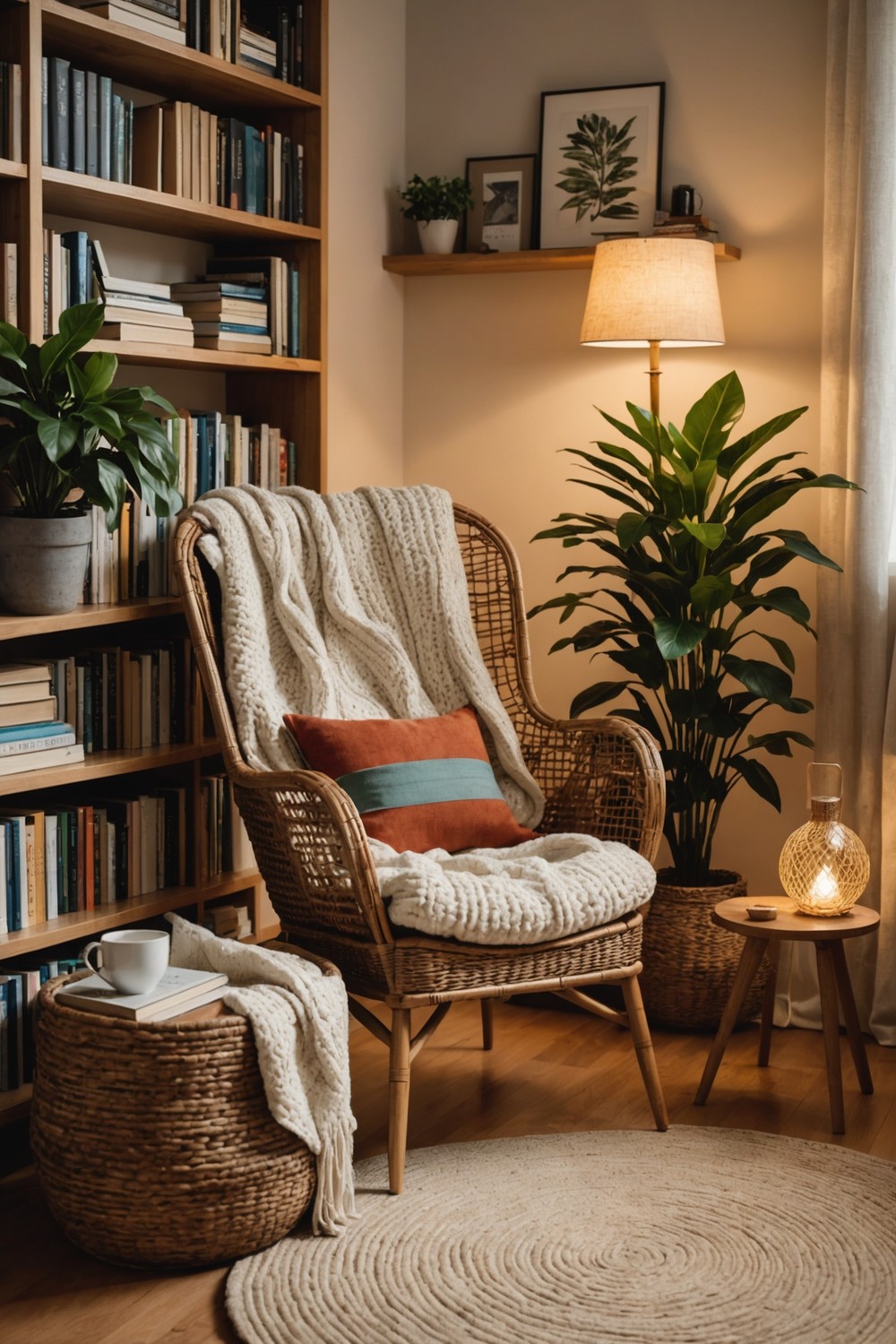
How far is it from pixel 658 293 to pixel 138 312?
3.53 feet

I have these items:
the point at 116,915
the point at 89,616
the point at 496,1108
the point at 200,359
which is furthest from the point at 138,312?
the point at 496,1108

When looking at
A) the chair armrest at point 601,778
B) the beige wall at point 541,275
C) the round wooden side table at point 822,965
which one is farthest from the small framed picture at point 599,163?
the round wooden side table at point 822,965

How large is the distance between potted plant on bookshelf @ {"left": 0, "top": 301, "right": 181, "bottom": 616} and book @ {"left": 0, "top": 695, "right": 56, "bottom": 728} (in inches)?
6.1

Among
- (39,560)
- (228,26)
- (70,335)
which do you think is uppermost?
(228,26)

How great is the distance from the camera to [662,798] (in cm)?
272

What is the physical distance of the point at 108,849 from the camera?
2723mm

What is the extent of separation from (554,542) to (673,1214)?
1821 millimetres

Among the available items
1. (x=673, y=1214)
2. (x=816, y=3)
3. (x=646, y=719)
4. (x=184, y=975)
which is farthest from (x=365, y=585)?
(x=816, y=3)

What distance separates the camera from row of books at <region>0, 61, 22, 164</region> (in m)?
2.48

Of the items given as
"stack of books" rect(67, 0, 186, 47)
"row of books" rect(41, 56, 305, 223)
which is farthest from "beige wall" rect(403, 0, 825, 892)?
"stack of books" rect(67, 0, 186, 47)

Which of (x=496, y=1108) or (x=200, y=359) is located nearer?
(x=496, y=1108)

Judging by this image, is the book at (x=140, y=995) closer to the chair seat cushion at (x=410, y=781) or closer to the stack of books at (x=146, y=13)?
the chair seat cushion at (x=410, y=781)

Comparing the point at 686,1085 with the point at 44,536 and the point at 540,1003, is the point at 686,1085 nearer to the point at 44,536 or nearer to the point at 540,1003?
the point at 540,1003

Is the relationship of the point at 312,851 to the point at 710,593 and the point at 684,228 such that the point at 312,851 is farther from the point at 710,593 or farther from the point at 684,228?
the point at 684,228
